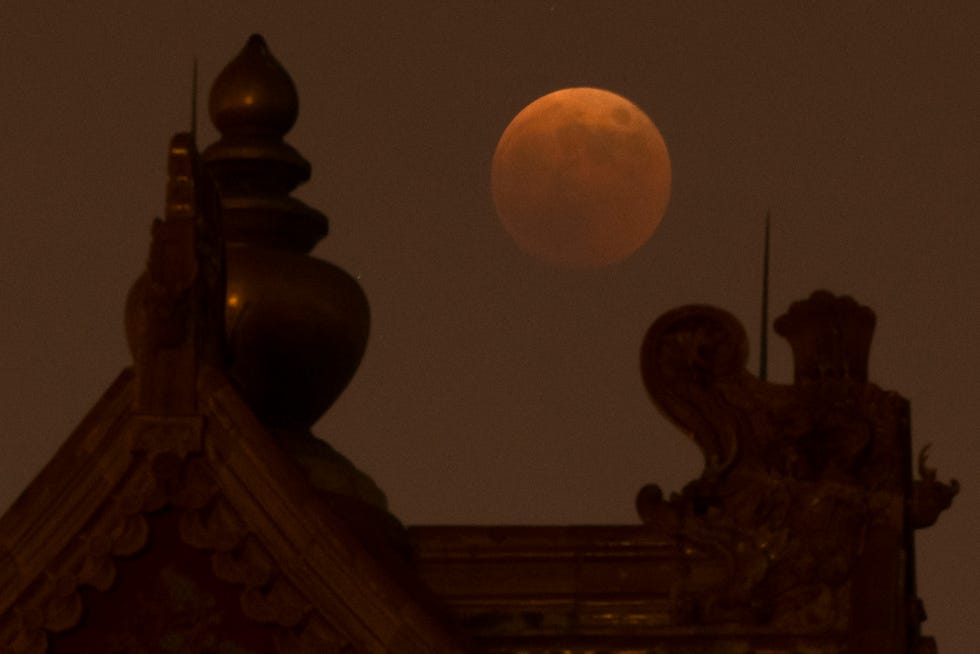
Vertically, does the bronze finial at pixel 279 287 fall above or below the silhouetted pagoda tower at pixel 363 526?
above

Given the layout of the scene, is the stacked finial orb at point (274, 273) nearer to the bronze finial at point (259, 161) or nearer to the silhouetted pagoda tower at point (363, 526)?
the bronze finial at point (259, 161)

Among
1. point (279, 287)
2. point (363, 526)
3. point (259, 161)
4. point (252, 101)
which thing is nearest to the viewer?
point (363, 526)

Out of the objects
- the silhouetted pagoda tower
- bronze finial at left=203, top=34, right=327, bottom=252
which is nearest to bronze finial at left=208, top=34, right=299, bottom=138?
bronze finial at left=203, top=34, right=327, bottom=252

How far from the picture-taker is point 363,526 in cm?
2602

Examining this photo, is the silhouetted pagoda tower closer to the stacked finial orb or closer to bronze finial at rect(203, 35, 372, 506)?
bronze finial at rect(203, 35, 372, 506)

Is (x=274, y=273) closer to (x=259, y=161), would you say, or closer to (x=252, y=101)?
(x=259, y=161)

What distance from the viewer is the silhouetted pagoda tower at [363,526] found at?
25188 millimetres

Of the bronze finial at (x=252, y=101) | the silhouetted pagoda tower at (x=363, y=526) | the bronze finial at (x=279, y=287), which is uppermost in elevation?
the bronze finial at (x=252, y=101)

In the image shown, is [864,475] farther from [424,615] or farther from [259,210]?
[259,210]

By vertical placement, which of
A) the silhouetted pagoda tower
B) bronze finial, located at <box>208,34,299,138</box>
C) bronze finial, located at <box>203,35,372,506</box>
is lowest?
the silhouetted pagoda tower

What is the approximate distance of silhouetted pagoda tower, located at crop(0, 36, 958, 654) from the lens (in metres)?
25.2

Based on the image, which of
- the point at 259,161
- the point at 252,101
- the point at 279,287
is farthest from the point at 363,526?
the point at 252,101

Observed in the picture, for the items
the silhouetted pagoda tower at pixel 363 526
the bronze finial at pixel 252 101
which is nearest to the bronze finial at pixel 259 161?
the bronze finial at pixel 252 101

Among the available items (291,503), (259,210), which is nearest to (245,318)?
(259,210)
